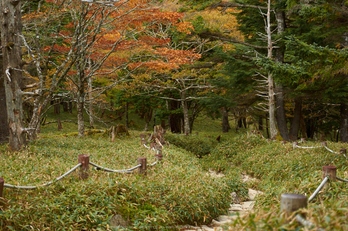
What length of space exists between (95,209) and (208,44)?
55.2 ft

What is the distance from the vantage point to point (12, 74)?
8.62 metres

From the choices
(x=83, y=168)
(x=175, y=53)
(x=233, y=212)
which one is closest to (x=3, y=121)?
(x=83, y=168)

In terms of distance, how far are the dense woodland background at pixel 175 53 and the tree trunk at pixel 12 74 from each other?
0.09ft

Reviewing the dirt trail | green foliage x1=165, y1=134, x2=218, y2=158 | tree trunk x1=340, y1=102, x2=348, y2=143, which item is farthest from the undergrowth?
tree trunk x1=340, y1=102, x2=348, y2=143

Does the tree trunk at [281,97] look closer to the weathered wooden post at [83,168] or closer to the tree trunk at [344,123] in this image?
the tree trunk at [344,123]

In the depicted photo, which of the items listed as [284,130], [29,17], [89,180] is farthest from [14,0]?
[284,130]

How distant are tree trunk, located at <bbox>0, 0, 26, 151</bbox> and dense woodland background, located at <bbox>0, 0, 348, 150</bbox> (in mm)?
28

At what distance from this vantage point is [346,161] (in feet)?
28.5

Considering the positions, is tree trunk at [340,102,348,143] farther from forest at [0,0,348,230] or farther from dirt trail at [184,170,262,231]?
dirt trail at [184,170,262,231]

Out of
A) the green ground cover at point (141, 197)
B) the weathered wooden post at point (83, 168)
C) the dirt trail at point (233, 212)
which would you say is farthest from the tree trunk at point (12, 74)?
the dirt trail at point (233, 212)

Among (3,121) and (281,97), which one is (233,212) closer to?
(3,121)

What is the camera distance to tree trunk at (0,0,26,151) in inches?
337

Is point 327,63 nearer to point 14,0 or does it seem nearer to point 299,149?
point 299,149

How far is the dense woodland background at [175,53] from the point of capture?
8.66 meters
